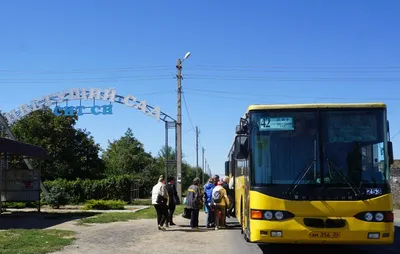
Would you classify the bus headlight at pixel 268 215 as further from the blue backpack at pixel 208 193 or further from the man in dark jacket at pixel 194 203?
the blue backpack at pixel 208 193

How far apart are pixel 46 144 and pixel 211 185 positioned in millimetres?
24967

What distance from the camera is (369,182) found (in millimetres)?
8648

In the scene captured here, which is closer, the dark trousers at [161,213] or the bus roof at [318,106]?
the bus roof at [318,106]

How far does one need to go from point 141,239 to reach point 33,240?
8.98 ft

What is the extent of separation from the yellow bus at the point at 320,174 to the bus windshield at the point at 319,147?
0.06 feet

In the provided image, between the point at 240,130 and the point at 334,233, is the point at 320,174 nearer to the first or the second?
the point at 334,233

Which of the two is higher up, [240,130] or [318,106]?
[318,106]

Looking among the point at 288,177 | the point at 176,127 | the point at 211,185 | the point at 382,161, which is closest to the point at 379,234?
the point at 382,161

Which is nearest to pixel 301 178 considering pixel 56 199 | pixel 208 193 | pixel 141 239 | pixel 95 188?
pixel 141 239

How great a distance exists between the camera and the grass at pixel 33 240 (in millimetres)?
10453

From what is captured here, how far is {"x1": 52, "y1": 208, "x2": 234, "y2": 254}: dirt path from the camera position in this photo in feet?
36.1

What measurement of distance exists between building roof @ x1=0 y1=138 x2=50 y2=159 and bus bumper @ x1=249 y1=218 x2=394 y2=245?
409 inches

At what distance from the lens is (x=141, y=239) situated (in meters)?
12.8

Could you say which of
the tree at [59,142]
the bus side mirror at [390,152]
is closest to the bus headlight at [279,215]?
the bus side mirror at [390,152]
